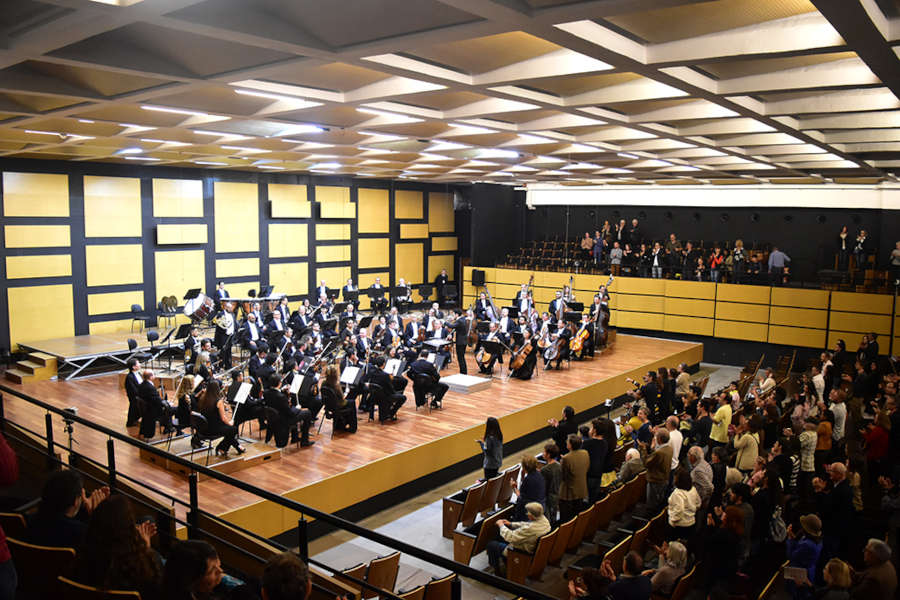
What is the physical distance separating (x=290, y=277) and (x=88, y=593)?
18.4 metres

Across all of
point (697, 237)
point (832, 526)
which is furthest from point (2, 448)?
point (697, 237)

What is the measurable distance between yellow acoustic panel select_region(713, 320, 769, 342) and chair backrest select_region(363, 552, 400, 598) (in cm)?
1606

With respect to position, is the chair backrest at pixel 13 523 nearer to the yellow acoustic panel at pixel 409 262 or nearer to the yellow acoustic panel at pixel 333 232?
the yellow acoustic panel at pixel 333 232

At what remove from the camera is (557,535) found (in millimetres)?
7023

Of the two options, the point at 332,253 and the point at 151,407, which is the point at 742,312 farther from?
the point at 151,407

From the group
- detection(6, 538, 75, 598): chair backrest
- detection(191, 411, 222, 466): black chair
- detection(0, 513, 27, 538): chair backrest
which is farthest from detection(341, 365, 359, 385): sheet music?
detection(6, 538, 75, 598): chair backrest

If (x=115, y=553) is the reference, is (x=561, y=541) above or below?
below

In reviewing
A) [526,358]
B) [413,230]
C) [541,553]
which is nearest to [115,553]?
[541,553]

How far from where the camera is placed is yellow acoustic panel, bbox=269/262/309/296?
2034cm

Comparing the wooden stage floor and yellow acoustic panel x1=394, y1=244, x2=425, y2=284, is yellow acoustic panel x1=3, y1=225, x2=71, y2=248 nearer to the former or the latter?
the wooden stage floor

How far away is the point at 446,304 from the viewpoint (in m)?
23.7

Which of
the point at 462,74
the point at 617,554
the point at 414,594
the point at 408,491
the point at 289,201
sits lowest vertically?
the point at 408,491

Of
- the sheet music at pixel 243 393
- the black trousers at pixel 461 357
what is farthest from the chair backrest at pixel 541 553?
the black trousers at pixel 461 357

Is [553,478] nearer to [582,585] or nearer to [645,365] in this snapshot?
[582,585]
